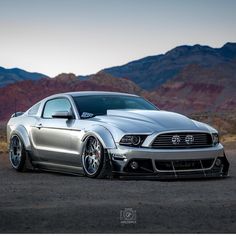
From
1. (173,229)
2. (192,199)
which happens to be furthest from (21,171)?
(173,229)

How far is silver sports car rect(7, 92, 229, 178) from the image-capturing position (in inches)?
424

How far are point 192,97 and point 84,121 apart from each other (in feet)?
555

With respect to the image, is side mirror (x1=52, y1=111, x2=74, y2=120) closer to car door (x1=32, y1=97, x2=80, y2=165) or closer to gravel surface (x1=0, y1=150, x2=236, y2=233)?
car door (x1=32, y1=97, x2=80, y2=165)

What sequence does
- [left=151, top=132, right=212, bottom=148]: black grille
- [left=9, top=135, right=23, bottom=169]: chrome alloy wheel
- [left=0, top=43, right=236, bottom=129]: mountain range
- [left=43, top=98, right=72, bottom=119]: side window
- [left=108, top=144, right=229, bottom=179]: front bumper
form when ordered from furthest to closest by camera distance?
[left=0, top=43, right=236, bottom=129]: mountain range < [left=9, top=135, right=23, bottom=169]: chrome alloy wheel < [left=43, top=98, right=72, bottom=119]: side window < [left=151, top=132, right=212, bottom=148]: black grille < [left=108, top=144, right=229, bottom=179]: front bumper

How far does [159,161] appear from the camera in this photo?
10734 millimetres

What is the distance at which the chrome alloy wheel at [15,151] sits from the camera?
44.2ft

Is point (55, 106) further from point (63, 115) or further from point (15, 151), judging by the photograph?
point (15, 151)

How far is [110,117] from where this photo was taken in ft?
37.5

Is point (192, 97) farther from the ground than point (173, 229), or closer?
closer

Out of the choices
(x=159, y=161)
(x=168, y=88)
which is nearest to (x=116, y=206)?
(x=159, y=161)

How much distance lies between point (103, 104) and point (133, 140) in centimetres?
158

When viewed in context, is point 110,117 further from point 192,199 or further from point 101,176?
point 192,199

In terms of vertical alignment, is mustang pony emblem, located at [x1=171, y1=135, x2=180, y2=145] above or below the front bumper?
above

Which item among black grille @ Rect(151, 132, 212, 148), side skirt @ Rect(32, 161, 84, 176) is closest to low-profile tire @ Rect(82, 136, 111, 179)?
side skirt @ Rect(32, 161, 84, 176)
